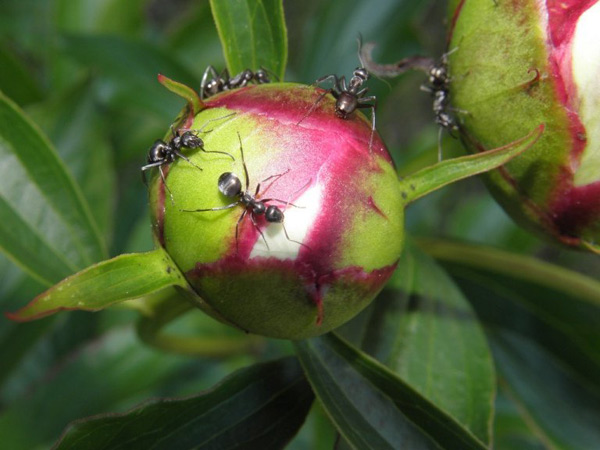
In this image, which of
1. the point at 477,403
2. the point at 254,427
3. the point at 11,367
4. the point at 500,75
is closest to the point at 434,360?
the point at 477,403

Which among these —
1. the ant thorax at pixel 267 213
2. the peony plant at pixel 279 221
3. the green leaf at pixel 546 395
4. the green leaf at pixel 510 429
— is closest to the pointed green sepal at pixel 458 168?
the peony plant at pixel 279 221

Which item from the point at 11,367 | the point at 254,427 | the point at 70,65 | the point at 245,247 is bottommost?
the point at 11,367

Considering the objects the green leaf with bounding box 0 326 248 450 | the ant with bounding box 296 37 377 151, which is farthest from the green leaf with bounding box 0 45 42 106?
the ant with bounding box 296 37 377 151

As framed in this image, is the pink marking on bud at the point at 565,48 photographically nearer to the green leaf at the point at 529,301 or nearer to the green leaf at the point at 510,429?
the green leaf at the point at 529,301

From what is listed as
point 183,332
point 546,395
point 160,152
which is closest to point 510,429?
point 546,395

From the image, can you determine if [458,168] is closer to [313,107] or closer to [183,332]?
[313,107]

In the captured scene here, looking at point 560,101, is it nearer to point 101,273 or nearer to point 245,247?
point 245,247
